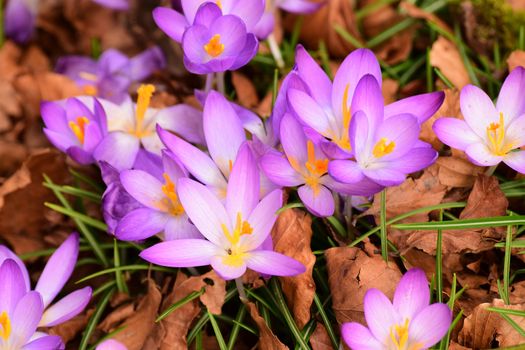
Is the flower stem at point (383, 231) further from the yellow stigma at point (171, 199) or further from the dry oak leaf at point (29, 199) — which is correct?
the dry oak leaf at point (29, 199)

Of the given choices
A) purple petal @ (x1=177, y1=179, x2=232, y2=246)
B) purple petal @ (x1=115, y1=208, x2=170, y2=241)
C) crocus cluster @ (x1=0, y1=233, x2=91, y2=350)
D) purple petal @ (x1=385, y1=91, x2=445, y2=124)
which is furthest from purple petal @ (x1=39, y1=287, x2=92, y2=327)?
purple petal @ (x1=385, y1=91, x2=445, y2=124)

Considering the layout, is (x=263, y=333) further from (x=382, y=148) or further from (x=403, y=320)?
(x=382, y=148)

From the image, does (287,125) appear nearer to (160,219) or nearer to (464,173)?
(160,219)

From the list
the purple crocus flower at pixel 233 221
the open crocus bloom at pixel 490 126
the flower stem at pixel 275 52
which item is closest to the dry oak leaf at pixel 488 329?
the open crocus bloom at pixel 490 126

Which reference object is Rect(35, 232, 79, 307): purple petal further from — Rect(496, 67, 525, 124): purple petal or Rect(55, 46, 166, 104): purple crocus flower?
Rect(496, 67, 525, 124): purple petal

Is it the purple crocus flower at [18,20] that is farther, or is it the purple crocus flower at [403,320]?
the purple crocus flower at [18,20]

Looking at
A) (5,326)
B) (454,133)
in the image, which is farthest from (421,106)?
(5,326)
